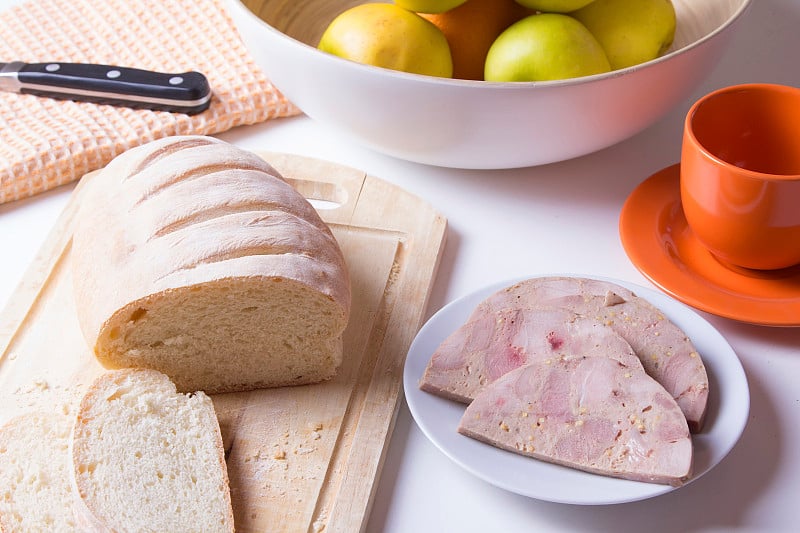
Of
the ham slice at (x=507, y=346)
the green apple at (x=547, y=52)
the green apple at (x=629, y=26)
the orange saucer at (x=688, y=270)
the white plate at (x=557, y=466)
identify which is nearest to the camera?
the white plate at (x=557, y=466)

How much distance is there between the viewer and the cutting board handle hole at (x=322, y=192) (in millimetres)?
1897

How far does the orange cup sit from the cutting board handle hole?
2.35 ft

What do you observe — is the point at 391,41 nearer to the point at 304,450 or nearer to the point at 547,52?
the point at 547,52

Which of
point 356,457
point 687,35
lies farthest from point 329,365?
point 687,35

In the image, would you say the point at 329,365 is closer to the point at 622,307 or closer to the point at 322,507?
the point at 322,507

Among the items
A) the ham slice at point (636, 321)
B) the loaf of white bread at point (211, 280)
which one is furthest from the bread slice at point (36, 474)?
the ham slice at point (636, 321)

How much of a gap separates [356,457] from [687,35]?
1312 mm

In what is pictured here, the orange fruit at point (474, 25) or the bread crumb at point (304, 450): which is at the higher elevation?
the orange fruit at point (474, 25)

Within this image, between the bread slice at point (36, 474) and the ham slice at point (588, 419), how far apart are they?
0.61m

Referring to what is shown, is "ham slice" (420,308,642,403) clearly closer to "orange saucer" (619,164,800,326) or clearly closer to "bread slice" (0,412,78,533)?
"orange saucer" (619,164,800,326)

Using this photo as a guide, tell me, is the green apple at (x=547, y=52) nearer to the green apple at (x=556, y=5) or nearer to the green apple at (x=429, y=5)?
the green apple at (x=556, y=5)

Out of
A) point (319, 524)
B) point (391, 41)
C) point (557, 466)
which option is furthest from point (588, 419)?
point (391, 41)

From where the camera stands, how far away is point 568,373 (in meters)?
1.33

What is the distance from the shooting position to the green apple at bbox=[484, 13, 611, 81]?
1679 mm
